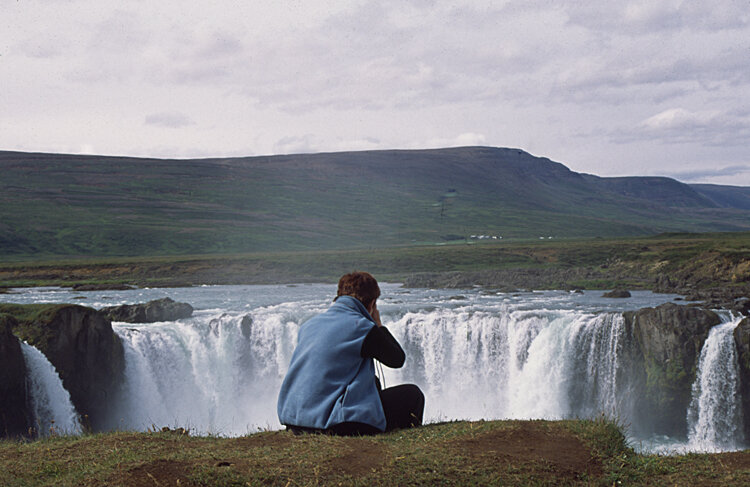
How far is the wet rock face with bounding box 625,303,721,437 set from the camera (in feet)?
91.3

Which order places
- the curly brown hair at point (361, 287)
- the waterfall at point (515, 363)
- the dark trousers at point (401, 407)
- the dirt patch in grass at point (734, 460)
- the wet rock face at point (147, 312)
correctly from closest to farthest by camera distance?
the dirt patch in grass at point (734, 460) → the curly brown hair at point (361, 287) → the dark trousers at point (401, 407) → the waterfall at point (515, 363) → the wet rock face at point (147, 312)

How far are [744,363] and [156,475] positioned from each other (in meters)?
26.3

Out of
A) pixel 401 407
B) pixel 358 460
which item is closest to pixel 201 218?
pixel 401 407

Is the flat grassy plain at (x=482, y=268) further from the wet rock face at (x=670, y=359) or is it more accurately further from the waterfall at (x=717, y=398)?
the waterfall at (x=717, y=398)

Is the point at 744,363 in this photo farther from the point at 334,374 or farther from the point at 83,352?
the point at 83,352

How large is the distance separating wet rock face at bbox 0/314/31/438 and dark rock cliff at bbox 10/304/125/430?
183 centimetres

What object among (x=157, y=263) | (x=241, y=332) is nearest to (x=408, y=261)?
(x=157, y=263)

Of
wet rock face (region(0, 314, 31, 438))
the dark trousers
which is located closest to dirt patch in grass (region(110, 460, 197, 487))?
the dark trousers

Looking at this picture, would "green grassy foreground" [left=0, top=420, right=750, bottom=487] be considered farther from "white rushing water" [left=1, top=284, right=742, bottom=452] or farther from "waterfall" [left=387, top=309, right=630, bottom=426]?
"waterfall" [left=387, top=309, right=630, bottom=426]

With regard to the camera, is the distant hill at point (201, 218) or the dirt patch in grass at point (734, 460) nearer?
the dirt patch in grass at point (734, 460)

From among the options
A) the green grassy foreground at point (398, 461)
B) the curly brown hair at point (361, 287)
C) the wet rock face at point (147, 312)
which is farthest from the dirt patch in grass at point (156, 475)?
the wet rock face at point (147, 312)

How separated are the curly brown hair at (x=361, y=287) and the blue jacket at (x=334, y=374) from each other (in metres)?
0.09

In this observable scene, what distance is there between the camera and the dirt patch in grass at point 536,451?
6.81m

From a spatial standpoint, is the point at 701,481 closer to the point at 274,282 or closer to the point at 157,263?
the point at 274,282
